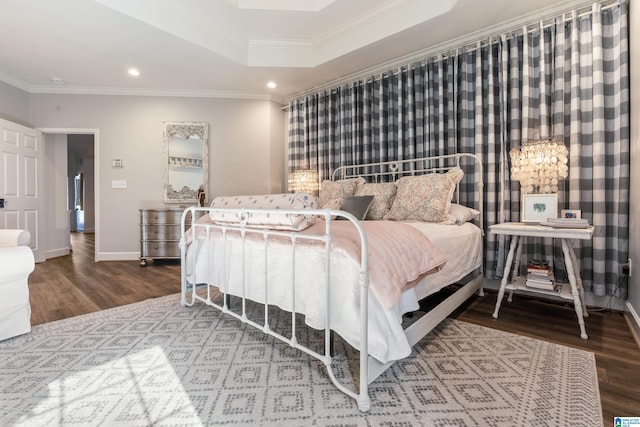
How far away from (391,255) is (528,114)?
223 cm

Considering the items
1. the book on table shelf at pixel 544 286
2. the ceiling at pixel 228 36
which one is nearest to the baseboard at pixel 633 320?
the book on table shelf at pixel 544 286

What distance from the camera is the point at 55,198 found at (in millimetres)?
5191

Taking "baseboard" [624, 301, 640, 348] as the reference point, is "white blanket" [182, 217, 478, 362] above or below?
above

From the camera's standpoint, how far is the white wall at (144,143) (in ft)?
15.3

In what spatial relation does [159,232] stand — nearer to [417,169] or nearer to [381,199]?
[381,199]

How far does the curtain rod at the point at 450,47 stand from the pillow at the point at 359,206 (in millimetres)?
1771

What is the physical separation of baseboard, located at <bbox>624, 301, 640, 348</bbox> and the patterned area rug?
55cm

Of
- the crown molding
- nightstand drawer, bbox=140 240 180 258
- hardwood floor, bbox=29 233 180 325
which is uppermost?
the crown molding

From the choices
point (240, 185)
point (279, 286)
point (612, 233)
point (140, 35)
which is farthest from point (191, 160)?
point (612, 233)

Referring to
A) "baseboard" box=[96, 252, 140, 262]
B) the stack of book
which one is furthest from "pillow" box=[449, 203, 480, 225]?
"baseboard" box=[96, 252, 140, 262]

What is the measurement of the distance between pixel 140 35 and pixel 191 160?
195 centimetres

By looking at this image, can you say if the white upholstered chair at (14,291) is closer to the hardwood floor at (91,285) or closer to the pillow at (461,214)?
the hardwood floor at (91,285)

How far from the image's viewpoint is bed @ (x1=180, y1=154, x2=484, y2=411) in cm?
132

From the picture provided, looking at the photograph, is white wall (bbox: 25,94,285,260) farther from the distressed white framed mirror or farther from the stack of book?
the stack of book
